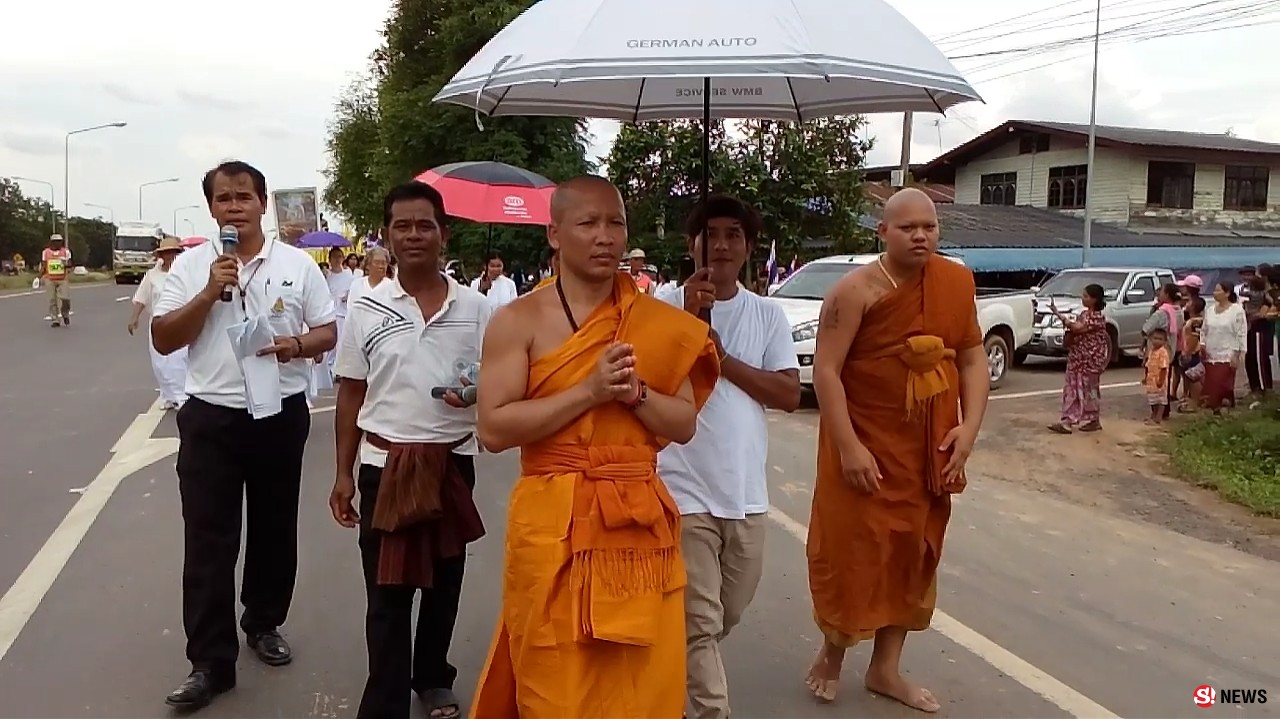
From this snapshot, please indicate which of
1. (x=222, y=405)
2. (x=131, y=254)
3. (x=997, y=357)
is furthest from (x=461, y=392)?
(x=131, y=254)

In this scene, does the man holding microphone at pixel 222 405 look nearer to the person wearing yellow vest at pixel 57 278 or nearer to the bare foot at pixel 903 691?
the bare foot at pixel 903 691

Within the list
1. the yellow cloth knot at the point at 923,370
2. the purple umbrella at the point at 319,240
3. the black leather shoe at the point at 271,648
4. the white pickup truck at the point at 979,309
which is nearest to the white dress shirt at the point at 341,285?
the white pickup truck at the point at 979,309

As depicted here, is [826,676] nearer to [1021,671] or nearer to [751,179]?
[1021,671]

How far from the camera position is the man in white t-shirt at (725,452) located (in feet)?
10.9

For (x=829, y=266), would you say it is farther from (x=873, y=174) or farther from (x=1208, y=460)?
(x=873, y=174)

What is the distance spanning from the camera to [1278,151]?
105 ft

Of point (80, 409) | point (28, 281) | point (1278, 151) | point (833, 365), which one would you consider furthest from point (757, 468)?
point (28, 281)

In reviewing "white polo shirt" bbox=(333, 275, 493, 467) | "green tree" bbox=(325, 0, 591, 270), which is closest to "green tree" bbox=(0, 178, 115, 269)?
"green tree" bbox=(325, 0, 591, 270)

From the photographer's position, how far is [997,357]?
1400 cm

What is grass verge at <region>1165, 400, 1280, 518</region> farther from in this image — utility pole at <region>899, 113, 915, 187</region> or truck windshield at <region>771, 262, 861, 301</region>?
utility pole at <region>899, 113, 915, 187</region>

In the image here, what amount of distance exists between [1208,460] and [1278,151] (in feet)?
93.0

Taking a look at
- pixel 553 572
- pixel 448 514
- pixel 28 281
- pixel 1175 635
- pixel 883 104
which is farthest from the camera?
pixel 28 281

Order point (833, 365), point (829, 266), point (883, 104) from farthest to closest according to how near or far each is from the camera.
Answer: point (829, 266), point (883, 104), point (833, 365)

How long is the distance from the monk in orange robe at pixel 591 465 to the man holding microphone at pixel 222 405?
1.50 m
